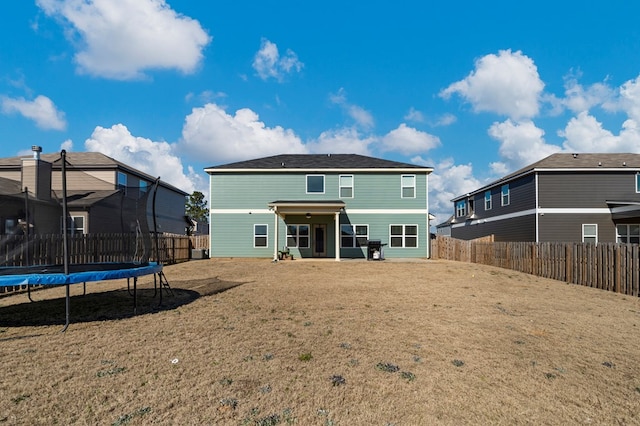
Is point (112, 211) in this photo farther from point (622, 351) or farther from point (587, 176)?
point (587, 176)

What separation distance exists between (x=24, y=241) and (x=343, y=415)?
28.9 ft

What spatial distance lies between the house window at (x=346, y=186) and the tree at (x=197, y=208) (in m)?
38.7

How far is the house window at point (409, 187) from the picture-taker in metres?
21.2

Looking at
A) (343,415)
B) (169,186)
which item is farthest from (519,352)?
(169,186)

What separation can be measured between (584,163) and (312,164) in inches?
644

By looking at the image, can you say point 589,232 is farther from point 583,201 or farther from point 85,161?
point 85,161

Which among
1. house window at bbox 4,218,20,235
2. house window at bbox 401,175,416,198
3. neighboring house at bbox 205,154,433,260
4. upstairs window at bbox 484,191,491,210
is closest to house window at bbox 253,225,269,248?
neighboring house at bbox 205,154,433,260

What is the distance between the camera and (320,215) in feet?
68.9

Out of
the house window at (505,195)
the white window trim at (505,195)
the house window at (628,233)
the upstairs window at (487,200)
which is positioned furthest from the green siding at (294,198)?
the house window at (628,233)

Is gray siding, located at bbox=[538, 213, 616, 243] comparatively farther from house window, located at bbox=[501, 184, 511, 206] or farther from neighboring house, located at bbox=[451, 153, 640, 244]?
house window, located at bbox=[501, 184, 511, 206]

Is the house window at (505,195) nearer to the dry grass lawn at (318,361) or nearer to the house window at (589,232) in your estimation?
the house window at (589,232)

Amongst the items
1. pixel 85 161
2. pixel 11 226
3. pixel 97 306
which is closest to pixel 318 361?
pixel 97 306

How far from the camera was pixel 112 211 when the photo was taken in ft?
31.0

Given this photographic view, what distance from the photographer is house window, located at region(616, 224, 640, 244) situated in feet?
66.6
